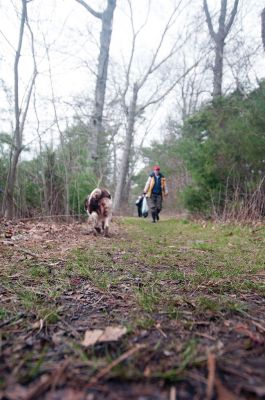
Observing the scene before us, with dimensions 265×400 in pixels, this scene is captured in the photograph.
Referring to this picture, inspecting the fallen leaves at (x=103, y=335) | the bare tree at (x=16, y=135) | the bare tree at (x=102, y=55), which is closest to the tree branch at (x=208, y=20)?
the bare tree at (x=102, y=55)

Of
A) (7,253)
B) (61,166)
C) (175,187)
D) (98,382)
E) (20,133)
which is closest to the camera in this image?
(98,382)

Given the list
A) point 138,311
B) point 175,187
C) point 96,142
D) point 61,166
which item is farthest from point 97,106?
point 138,311

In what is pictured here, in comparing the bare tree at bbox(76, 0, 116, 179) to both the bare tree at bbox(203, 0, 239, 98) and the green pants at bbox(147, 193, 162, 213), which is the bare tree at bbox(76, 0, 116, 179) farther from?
the bare tree at bbox(203, 0, 239, 98)

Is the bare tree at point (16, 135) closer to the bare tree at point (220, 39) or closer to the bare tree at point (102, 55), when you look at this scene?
the bare tree at point (102, 55)

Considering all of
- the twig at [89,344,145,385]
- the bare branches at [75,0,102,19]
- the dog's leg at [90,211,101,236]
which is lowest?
the twig at [89,344,145,385]

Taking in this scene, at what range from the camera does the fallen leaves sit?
1.12 meters

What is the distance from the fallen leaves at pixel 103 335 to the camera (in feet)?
3.68

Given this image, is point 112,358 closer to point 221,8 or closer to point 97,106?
point 97,106

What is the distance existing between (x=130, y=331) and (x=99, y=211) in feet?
14.6

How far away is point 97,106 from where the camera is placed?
519 inches

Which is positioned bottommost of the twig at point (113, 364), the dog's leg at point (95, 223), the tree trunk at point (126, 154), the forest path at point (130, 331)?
the forest path at point (130, 331)

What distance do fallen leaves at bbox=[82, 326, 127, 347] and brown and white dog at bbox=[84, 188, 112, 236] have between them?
14.3 ft

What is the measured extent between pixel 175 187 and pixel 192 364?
20.7 metres

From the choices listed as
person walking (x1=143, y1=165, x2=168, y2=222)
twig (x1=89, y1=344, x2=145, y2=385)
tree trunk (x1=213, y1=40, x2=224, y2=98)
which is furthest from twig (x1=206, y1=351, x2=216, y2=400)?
tree trunk (x1=213, y1=40, x2=224, y2=98)
